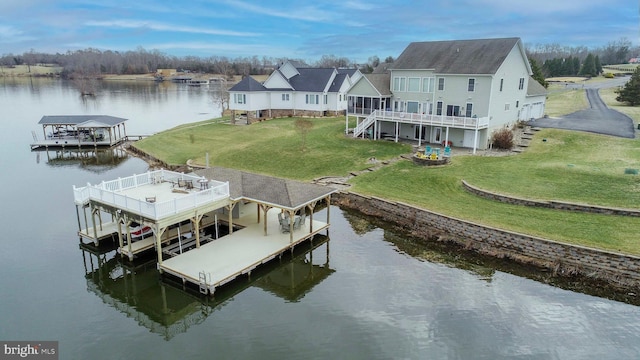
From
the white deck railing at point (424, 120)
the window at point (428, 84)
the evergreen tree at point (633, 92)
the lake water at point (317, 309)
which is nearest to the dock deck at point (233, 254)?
the lake water at point (317, 309)

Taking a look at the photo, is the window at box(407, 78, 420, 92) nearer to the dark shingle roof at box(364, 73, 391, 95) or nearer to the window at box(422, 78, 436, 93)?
the window at box(422, 78, 436, 93)

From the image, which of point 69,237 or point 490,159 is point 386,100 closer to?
point 490,159

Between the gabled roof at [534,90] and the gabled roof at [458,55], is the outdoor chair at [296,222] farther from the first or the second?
the gabled roof at [534,90]

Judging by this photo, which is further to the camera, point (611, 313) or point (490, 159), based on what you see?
point (490, 159)

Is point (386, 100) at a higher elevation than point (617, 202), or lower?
higher

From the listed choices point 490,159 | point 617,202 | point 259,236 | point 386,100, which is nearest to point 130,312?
point 259,236
